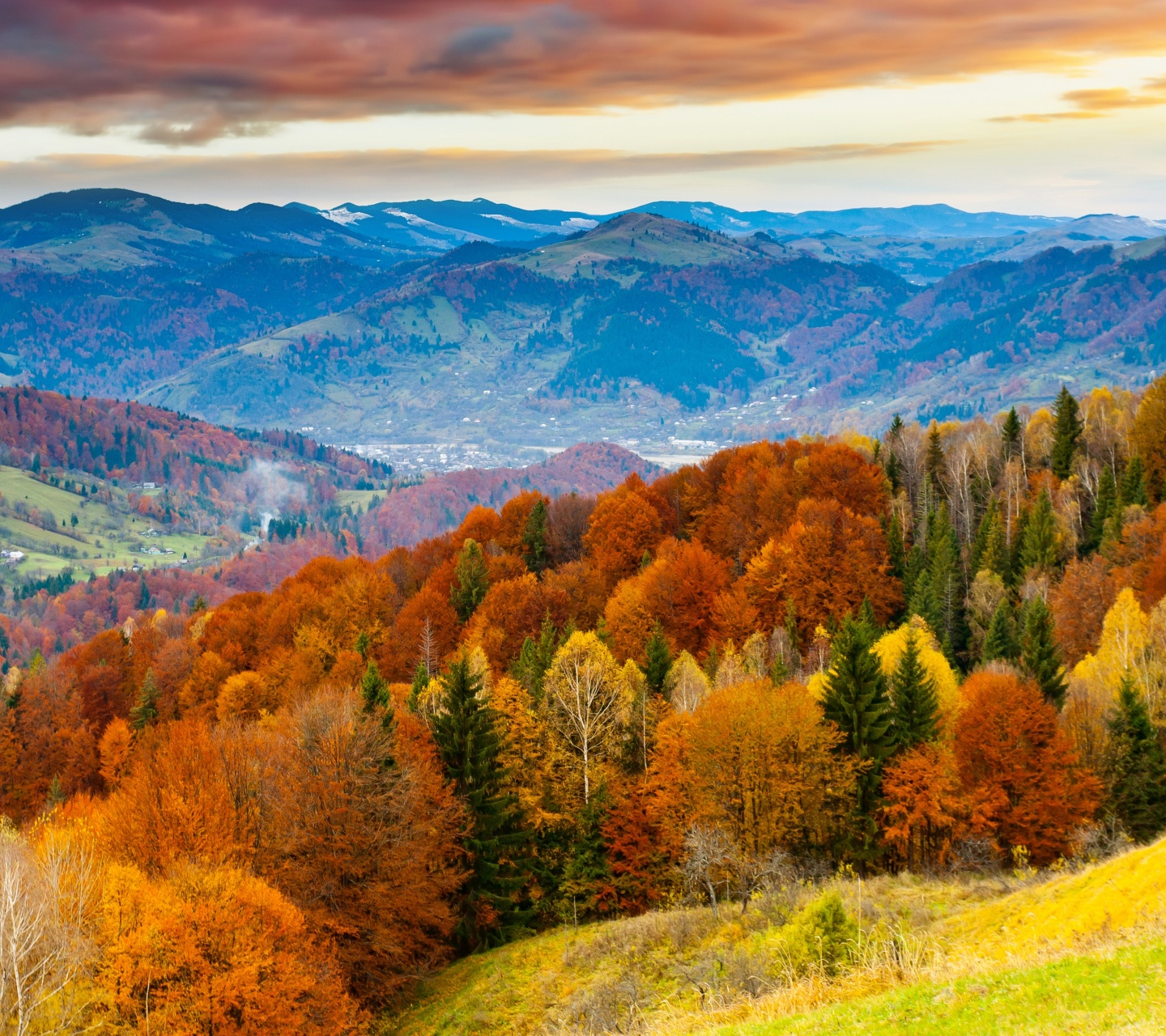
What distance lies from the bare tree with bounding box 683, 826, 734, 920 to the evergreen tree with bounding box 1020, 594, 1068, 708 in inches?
868

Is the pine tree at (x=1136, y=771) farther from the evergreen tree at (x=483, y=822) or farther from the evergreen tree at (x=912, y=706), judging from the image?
the evergreen tree at (x=483, y=822)

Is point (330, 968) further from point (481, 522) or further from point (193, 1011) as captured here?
point (481, 522)

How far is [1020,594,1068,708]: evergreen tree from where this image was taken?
206 feet

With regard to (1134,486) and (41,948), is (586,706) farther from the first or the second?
(1134,486)

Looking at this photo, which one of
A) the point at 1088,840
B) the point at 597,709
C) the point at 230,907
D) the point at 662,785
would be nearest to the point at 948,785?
the point at 1088,840

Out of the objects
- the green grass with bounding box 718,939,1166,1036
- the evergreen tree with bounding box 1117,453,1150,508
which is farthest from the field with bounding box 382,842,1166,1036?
the evergreen tree with bounding box 1117,453,1150,508

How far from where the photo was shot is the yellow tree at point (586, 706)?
6038 cm

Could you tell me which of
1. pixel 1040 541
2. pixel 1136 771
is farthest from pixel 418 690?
pixel 1040 541

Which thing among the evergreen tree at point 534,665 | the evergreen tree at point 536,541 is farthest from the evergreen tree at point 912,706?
the evergreen tree at point 536,541

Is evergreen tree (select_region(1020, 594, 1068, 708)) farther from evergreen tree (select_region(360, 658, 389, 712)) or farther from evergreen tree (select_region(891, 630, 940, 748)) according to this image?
evergreen tree (select_region(360, 658, 389, 712))

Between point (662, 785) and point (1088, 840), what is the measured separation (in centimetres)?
1959

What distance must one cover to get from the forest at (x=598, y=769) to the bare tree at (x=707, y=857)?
265 mm

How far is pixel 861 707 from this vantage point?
2136 inches

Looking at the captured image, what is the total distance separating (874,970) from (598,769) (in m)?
30.9
